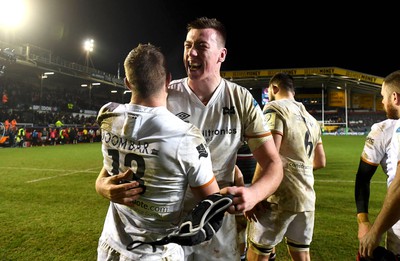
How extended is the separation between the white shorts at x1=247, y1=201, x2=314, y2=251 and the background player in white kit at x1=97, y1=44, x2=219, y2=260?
1.53m

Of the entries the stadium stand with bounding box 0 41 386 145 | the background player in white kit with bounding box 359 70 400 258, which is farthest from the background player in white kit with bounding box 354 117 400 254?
the stadium stand with bounding box 0 41 386 145

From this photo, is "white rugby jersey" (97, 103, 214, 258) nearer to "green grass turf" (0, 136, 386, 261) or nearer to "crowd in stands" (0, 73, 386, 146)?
"green grass turf" (0, 136, 386, 261)

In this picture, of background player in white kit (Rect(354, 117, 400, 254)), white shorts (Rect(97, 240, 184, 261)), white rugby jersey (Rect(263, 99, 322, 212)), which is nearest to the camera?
white shorts (Rect(97, 240, 184, 261))

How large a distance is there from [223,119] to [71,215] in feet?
15.5

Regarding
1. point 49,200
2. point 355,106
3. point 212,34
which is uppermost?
point 355,106

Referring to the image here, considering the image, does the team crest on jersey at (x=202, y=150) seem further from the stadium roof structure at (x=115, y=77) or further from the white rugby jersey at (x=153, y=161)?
the stadium roof structure at (x=115, y=77)

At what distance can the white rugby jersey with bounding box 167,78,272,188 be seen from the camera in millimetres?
2031

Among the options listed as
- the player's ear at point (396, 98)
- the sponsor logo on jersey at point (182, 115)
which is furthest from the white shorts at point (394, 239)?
the sponsor logo on jersey at point (182, 115)

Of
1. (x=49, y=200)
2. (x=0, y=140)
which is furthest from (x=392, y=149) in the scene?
(x=0, y=140)

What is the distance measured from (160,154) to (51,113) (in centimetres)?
3106

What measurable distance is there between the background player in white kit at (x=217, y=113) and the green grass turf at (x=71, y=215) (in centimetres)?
237

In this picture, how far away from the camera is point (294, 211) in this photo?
10.2 ft

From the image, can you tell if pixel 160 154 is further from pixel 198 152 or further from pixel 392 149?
pixel 392 149

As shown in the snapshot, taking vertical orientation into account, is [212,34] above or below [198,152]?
above
